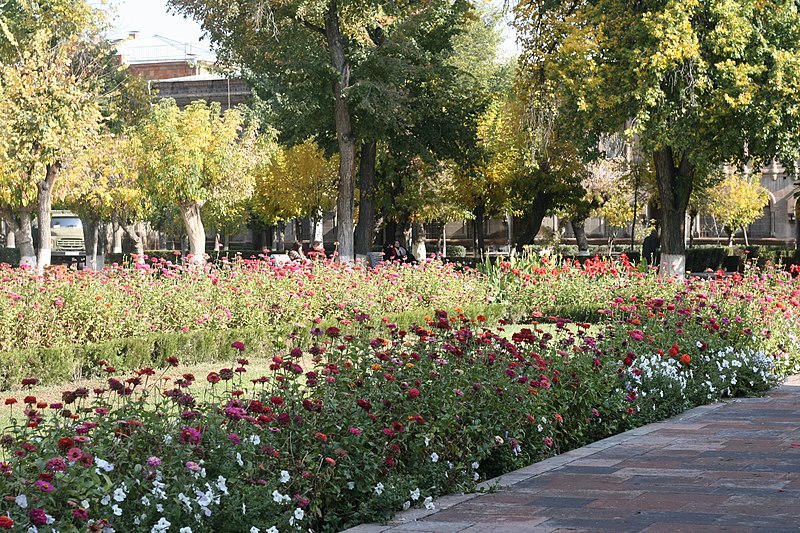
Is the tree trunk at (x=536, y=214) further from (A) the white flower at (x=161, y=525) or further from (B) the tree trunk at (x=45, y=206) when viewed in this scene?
(A) the white flower at (x=161, y=525)

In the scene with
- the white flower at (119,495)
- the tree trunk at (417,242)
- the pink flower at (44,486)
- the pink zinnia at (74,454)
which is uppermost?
the tree trunk at (417,242)

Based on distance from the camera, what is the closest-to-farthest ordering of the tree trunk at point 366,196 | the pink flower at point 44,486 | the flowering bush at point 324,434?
the pink flower at point 44,486
the flowering bush at point 324,434
the tree trunk at point 366,196

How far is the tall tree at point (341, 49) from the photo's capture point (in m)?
25.0

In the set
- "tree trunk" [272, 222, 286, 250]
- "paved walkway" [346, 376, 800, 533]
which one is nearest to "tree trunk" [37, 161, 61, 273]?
"paved walkway" [346, 376, 800, 533]

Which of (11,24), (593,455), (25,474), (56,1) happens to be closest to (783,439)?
(593,455)

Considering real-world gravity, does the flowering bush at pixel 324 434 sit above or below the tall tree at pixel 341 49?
below

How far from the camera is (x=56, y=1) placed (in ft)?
91.7

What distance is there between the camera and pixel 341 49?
84.6 ft

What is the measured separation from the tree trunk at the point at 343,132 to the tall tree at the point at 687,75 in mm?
4811

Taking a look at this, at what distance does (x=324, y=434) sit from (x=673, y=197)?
2031 centimetres

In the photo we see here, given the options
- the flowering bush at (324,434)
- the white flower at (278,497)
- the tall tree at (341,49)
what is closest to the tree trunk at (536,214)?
the tall tree at (341,49)

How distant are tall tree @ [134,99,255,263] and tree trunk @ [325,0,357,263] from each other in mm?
9723

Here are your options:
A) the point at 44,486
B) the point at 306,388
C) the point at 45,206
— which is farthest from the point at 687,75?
the point at 44,486

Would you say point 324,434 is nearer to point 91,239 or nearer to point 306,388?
point 306,388
